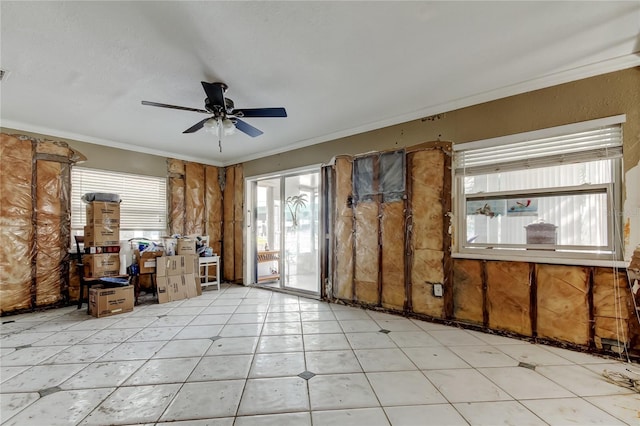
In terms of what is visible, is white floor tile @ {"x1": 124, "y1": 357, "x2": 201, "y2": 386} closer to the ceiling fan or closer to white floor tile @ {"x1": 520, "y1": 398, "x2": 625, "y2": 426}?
the ceiling fan

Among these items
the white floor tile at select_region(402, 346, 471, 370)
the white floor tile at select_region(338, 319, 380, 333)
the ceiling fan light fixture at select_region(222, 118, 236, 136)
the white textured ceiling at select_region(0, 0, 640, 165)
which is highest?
the white textured ceiling at select_region(0, 0, 640, 165)

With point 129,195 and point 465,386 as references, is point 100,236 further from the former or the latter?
point 465,386

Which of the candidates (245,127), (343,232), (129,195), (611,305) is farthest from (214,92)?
(611,305)

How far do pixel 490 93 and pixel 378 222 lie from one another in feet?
6.85

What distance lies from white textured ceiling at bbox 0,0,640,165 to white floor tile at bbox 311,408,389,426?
2784mm

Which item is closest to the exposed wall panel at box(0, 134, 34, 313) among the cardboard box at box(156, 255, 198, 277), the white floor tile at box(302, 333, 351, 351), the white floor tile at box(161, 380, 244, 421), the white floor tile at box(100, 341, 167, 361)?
the cardboard box at box(156, 255, 198, 277)

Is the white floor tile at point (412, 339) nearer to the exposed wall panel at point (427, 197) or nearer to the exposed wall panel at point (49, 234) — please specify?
the exposed wall panel at point (427, 197)

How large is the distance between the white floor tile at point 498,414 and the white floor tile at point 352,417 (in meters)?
0.56

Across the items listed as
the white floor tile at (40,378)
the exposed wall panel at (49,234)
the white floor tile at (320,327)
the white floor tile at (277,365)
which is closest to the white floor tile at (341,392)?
the white floor tile at (277,365)

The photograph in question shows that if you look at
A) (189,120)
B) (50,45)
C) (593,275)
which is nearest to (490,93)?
(593,275)

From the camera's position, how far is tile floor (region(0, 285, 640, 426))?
69.8 inches

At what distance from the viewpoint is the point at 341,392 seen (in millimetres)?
2008

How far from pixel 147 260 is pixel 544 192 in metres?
5.73

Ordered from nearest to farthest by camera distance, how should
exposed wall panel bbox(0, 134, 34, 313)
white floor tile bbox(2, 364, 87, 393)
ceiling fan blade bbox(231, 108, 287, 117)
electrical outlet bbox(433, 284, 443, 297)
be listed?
white floor tile bbox(2, 364, 87, 393) < ceiling fan blade bbox(231, 108, 287, 117) < electrical outlet bbox(433, 284, 443, 297) < exposed wall panel bbox(0, 134, 34, 313)
